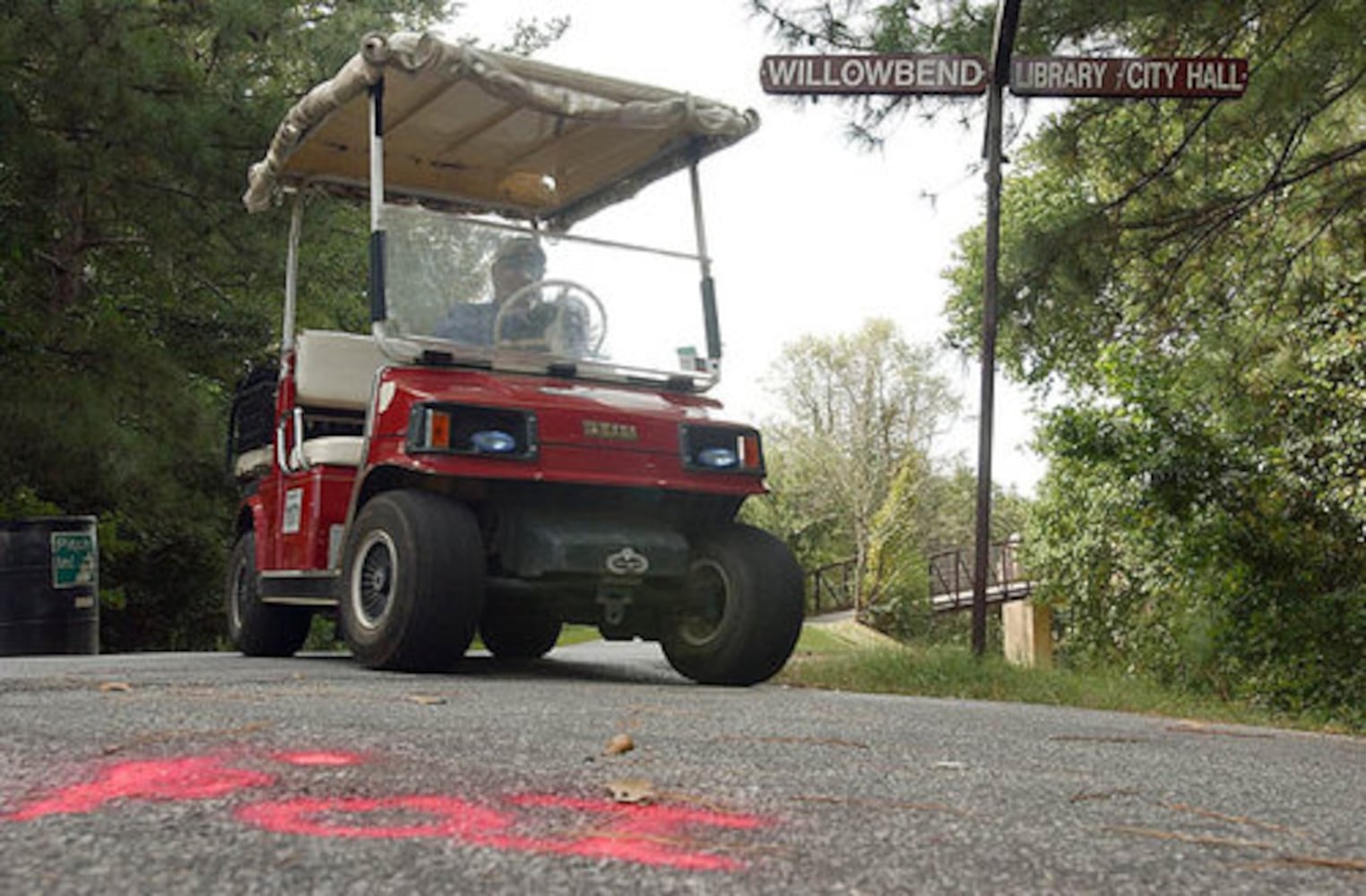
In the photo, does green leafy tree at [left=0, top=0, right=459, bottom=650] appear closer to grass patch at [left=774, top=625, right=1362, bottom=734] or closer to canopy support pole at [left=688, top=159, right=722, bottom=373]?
canopy support pole at [left=688, top=159, right=722, bottom=373]

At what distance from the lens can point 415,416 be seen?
536 centimetres

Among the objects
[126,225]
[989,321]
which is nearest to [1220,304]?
[989,321]

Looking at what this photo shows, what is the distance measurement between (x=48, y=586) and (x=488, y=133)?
21.0 ft

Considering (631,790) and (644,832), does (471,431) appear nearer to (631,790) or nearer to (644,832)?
(631,790)

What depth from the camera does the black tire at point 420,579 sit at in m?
5.22

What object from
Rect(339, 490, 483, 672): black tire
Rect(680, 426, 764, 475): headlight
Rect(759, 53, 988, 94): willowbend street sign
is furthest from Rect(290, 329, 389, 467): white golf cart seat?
Rect(759, 53, 988, 94): willowbend street sign

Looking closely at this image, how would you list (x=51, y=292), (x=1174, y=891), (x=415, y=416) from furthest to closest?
(x=51, y=292) → (x=415, y=416) → (x=1174, y=891)

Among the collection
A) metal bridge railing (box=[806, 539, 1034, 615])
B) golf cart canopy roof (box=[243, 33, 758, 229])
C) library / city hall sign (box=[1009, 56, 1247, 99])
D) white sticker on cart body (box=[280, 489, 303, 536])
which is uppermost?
library / city hall sign (box=[1009, 56, 1247, 99])

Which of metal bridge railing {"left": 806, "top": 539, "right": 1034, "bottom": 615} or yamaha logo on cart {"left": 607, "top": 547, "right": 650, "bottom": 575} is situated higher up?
yamaha logo on cart {"left": 607, "top": 547, "right": 650, "bottom": 575}

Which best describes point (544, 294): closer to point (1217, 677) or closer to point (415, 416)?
point (415, 416)

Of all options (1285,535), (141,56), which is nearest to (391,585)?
(1285,535)

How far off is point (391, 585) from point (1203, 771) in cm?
317

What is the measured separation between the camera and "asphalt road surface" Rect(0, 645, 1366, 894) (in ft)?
6.41

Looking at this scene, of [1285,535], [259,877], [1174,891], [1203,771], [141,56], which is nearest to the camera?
[259,877]
